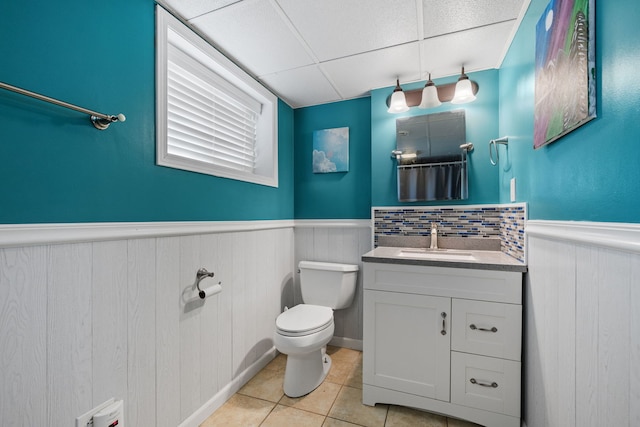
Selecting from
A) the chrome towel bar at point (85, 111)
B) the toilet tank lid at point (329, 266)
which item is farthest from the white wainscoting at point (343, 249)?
the chrome towel bar at point (85, 111)

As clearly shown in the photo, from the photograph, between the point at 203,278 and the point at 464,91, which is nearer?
the point at 203,278

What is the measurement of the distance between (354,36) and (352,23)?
0.34 feet

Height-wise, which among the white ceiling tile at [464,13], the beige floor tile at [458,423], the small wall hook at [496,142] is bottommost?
the beige floor tile at [458,423]

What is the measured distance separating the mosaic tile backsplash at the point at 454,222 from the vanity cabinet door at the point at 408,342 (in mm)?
615

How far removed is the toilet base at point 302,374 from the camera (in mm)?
1650

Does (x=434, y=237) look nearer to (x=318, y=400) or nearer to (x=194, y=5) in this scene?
(x=318, y=400)

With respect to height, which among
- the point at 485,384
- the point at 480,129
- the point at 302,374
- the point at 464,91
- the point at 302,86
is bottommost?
the point at 302,374

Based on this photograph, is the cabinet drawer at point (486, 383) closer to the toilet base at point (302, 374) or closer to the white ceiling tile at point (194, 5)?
the toilet base at point (302, 374)

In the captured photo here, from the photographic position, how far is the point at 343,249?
227 cm

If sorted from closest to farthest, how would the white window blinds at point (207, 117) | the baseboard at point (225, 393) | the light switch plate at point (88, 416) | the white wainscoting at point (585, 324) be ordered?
the white wainscoting at point (585, 324)
the light switch plate at point (88, 416)
the baseboard at point (225, 393)
the white window blinds at point (207, 117)

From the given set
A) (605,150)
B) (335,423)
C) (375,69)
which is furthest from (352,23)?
(335,423)

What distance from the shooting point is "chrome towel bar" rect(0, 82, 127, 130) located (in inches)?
29.8

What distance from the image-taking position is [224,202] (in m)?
1.65

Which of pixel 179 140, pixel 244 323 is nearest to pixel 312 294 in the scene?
pixel 244 323
